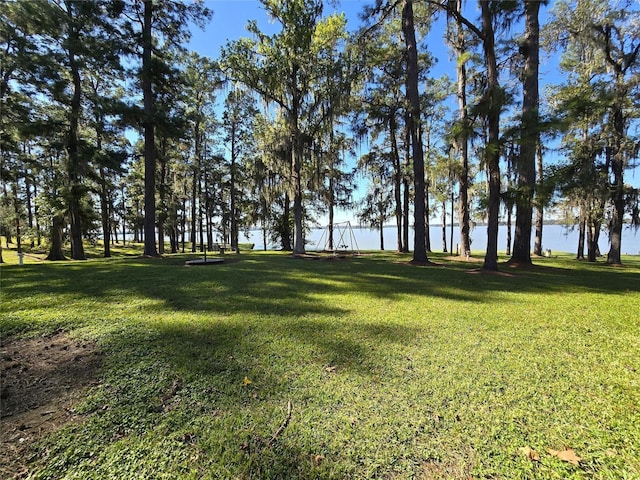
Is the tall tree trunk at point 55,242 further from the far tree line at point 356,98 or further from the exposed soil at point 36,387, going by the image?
the exposed soil at point 36,387

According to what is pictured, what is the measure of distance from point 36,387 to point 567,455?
3.82 meters

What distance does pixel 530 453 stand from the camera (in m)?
1.68

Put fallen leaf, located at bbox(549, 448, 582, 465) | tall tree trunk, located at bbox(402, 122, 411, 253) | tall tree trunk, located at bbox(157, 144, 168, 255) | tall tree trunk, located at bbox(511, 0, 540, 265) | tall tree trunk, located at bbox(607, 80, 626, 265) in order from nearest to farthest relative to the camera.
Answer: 1. fallen leaf, located at bbox(549, 448, 582, 465)
2. tall tree trunk, located at bbox(511, 0, 540, 265)
3. tall tree trunk, located at bbox(607, 80, 626, 265)
4. tall tree trunk, located at bbox(402, 122, 411, 253)
5. tall tree trunk, located at bbox(157, 144, 168, 255)

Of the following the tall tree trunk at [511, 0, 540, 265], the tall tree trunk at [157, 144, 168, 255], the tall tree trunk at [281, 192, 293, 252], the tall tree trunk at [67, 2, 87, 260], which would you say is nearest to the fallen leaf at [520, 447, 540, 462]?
the tall tree trunk at [511, 0, 540, 265]

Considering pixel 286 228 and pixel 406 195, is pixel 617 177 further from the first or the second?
pixel 286 228

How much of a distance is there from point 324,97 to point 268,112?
8.73 ft

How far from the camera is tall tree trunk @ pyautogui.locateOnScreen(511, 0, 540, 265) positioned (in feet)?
24.8

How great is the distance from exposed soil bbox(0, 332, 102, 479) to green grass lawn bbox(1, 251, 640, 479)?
0.36 ft

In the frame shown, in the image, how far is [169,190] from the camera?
63.5 feet

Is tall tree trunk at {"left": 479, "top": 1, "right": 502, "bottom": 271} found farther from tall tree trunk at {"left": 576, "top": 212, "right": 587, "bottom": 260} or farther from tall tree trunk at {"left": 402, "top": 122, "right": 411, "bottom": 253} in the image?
tall tree trunk at {"left": 576, "top": 212, "right": 587, "bottom": 260}

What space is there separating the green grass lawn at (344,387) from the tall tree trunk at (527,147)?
4032 mm

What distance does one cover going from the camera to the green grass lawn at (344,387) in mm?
1634

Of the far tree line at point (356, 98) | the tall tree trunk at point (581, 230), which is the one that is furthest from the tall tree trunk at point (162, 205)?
the tall tree trunk at point (581, 230)

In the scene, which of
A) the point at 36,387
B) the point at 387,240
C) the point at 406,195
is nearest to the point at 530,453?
the point at 36,387
